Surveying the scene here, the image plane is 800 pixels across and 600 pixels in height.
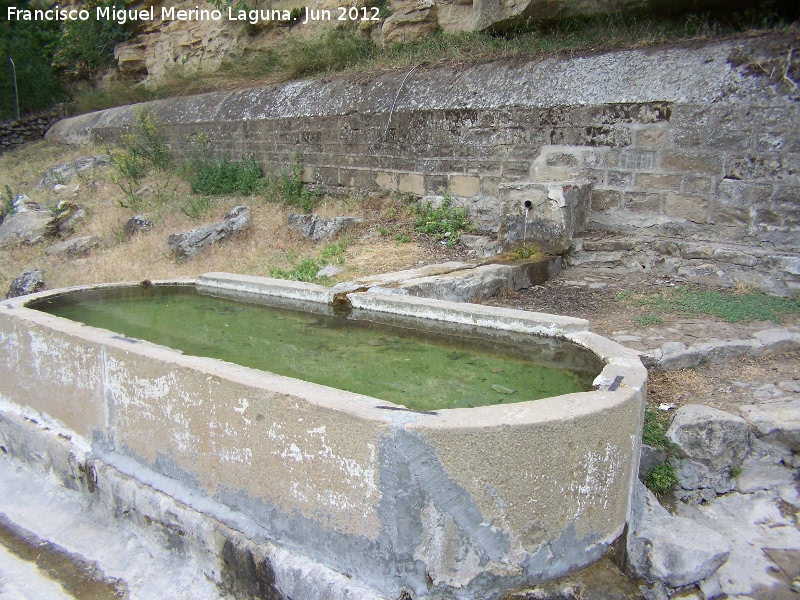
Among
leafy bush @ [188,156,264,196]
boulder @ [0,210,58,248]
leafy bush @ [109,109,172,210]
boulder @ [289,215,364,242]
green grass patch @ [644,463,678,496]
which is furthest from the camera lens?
leafy bush @ [109,109,172,210]

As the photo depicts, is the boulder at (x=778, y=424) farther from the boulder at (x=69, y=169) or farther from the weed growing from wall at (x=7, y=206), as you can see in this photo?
the boulder at (x=69, y=169)

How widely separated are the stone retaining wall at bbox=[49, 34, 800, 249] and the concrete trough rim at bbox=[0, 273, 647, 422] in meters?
2.14

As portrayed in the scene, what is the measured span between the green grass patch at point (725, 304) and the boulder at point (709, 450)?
1342mm

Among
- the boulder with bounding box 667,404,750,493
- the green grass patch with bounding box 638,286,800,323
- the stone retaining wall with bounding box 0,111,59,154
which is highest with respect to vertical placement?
the stone retaining wall with bounding box 0,111,59,154

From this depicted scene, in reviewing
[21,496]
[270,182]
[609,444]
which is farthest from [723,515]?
[270,182]

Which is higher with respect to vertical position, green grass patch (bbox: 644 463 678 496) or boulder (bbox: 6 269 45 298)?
boulder (bbox: 6 269 45 298)

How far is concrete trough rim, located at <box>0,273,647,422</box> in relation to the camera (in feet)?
5.98

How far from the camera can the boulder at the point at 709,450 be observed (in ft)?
8.67

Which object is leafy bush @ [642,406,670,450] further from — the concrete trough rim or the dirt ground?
the concrete trough rim

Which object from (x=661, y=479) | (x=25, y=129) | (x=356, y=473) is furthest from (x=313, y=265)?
(x=25, y=129)

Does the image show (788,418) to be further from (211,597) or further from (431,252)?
(431,252)

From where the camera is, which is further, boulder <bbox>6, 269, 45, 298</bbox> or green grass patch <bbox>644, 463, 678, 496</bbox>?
boulder <bbox>6, 269, 45, 298</bbox>

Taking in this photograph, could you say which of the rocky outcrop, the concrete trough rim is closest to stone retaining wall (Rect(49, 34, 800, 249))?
the rocky outcrop

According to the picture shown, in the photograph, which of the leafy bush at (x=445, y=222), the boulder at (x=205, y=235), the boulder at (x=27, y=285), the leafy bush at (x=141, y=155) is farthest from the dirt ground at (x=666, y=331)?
the leafy bush at (x=141, y=155)
